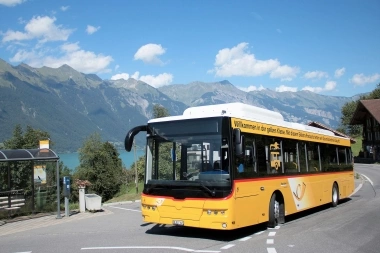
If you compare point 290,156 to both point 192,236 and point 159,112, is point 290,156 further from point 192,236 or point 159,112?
point 159,112

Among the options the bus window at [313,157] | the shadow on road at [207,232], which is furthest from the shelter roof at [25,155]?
the bus window at [313,157]

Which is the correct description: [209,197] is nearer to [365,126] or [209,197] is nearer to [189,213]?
[189,213]

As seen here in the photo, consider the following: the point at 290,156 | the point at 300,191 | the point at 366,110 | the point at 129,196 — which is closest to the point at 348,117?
the point at 366,110

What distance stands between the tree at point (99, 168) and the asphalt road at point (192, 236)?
3502 centimetres

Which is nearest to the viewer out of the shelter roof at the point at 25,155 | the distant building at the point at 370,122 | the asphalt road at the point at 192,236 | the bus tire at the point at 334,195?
the asphalt road at the point at 192,236

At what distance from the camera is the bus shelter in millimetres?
14857

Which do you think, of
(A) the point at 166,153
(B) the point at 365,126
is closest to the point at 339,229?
(A) the point at 166,153

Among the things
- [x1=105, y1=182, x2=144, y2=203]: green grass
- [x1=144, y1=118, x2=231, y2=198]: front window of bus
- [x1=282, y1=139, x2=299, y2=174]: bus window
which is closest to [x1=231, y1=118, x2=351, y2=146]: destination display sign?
[x1=282, y1=139, x2=299, y2=174]: bus window

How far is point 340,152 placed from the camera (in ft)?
55.3

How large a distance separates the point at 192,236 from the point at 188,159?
1.86m

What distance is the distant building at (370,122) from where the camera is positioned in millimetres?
63062

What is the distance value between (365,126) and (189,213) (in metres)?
68.8

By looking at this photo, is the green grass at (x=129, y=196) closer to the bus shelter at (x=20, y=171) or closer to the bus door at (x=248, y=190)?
the bus shelter at (x=20, y=171)

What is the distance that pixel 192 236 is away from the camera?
9.88 meters
